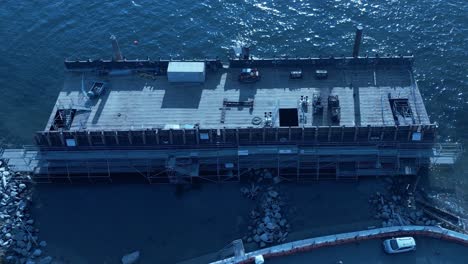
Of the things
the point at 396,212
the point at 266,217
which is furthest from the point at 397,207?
the point at 266,217

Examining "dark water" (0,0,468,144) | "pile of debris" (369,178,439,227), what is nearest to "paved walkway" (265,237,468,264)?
"pile of debris" (369,178,439,227)

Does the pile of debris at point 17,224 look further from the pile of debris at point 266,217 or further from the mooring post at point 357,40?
the mooring post at point 357,40

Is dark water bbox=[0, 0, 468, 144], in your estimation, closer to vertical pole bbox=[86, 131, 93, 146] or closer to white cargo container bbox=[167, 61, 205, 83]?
white cargo container bbox=[167, 61, 205, 83]

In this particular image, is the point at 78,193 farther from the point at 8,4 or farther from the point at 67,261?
the point at 8,4

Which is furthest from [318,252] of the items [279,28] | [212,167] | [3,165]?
[279,28]

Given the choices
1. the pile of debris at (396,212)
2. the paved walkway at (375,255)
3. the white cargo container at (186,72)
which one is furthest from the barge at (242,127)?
the paved walkway at (375,255)

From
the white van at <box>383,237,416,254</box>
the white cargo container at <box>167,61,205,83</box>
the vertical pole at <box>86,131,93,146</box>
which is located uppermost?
the white cargo container at <box>167,61,205,83</box>
